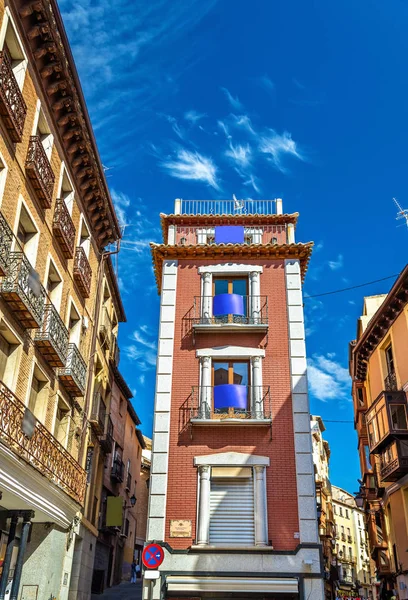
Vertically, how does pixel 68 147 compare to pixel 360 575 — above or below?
above

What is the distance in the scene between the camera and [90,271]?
2056 centimetres

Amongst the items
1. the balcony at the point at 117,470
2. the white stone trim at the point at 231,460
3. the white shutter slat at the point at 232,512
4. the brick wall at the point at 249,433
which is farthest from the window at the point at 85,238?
the balcony at the point at 117,470

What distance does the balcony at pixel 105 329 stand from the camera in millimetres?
24031

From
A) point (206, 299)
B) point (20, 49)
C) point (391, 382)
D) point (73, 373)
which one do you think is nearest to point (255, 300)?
point (206, 299)

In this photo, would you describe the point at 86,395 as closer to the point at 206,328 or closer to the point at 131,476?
the point at 206,328

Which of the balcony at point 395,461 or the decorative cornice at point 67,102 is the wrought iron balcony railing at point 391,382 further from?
the decorative cornice at point 67,102

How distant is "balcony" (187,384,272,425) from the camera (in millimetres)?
17906

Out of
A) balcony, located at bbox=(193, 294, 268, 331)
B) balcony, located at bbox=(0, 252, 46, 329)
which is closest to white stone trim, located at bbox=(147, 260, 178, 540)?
balcony, located at bbox=(193, 294, 268, 331)

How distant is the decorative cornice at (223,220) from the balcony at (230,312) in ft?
10.9

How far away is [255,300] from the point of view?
A: 20.4 meters

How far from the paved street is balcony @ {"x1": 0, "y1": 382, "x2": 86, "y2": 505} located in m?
8.08

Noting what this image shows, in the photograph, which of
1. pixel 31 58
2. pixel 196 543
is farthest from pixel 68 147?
pixel 196 543

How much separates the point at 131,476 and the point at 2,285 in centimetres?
2506

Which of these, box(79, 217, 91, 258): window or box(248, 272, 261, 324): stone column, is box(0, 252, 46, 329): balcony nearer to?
box(79, 217, 91, 258): window
